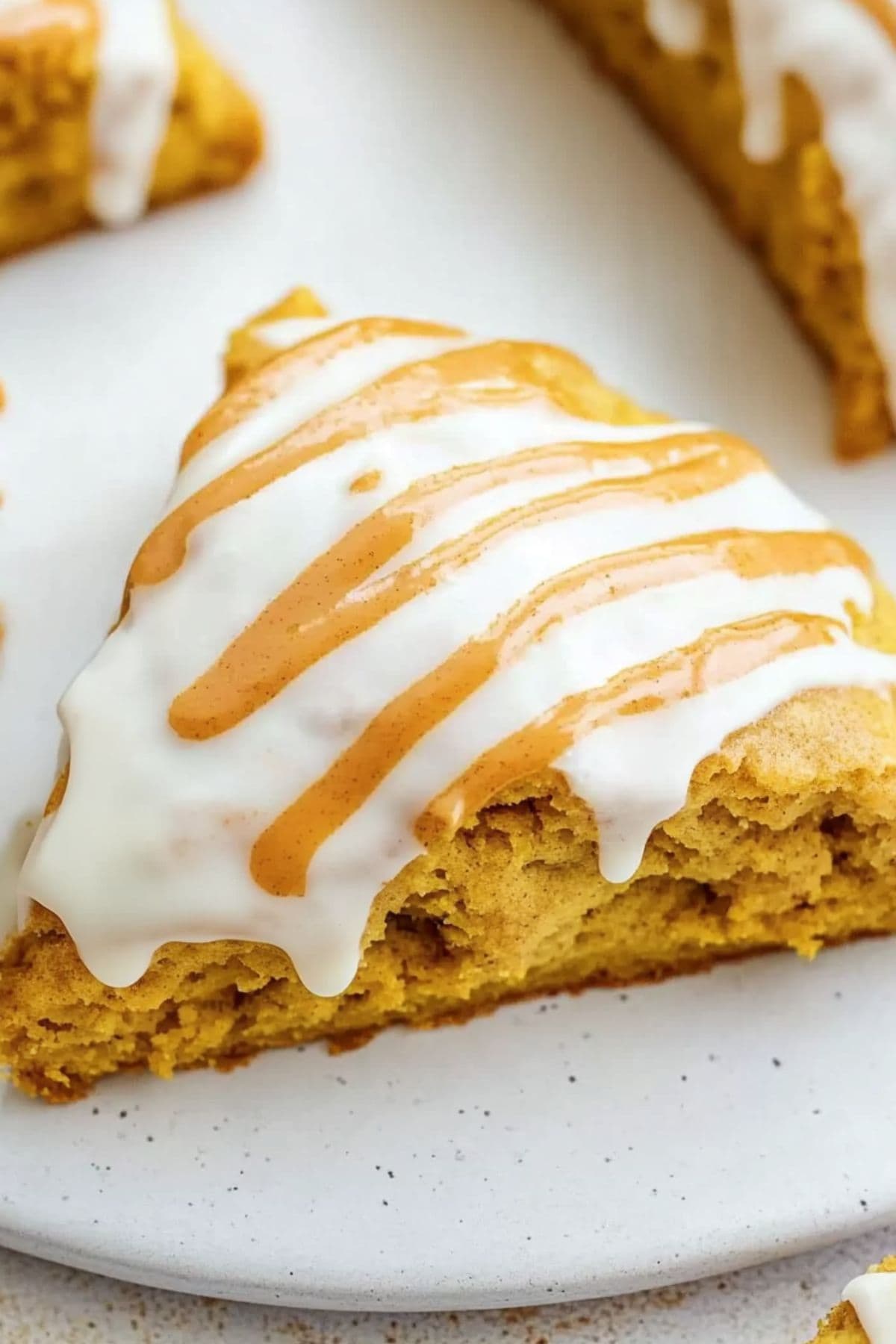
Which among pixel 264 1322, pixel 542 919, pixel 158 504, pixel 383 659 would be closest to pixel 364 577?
pixel 383 659

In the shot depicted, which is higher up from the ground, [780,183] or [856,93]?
[856,93]

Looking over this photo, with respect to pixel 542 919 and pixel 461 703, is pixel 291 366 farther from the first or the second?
pixel 542 919

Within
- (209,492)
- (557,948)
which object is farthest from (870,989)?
(209,492)

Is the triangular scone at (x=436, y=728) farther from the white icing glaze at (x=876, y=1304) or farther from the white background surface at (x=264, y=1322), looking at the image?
the white icing glaze at (x=876, y=1304)

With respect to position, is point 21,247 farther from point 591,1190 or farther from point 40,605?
point 591,1190

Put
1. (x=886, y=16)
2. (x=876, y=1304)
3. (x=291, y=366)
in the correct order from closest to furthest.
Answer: (x=876, y=1304) → (x=291, y=366) → (x=886, y=16)

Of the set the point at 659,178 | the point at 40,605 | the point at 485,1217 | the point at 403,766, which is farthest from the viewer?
the point at 659,178
